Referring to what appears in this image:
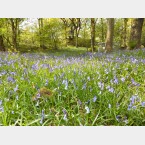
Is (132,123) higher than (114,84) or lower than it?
lower

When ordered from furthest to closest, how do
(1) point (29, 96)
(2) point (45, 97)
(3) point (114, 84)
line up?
(3) point (114, 84), (1) point (29, 96), (2) point (45, 97)

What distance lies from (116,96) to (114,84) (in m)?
0.40

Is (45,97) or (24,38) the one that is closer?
(45,97)

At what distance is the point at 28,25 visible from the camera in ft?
63.7

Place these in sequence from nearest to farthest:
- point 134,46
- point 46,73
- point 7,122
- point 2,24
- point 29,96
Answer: point 7,122, point 29,96, point 46,73, point 134,46, point 2,24

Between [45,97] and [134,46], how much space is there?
9665 millimetres

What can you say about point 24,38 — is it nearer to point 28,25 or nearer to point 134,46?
point 28,25

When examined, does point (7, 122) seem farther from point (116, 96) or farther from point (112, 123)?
point (116, 96)

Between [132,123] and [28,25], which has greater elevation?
[28,25]

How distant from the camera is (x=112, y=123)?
2.41m

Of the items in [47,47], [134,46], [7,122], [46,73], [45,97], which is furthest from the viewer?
[47,47]

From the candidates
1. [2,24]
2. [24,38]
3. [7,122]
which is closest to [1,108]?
[7,122]

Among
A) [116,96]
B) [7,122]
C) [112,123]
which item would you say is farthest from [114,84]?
[7,122]

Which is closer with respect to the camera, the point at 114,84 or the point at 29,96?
the point at 29,96
